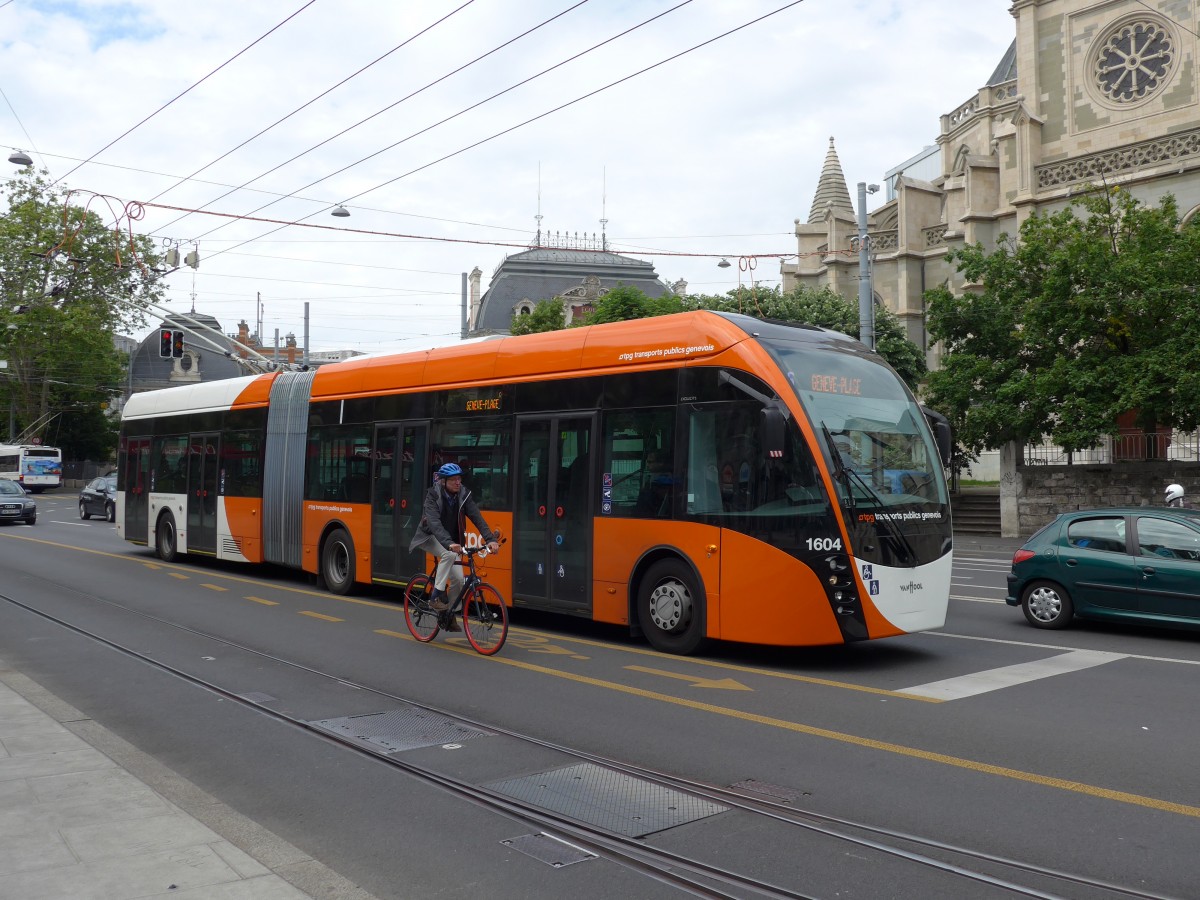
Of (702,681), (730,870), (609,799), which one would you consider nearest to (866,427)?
(702,681)

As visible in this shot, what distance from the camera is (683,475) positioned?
32.4 ft

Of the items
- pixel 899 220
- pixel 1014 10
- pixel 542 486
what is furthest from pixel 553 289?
pixel 542 486

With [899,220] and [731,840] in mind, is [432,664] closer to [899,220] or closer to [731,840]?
[731,840]

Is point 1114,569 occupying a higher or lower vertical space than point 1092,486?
lower

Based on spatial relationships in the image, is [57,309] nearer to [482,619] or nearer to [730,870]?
[482,619]

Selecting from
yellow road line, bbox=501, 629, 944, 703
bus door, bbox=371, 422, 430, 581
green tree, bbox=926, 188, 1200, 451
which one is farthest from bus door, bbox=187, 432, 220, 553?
green tree, bbox=926, 188, 1200, 451

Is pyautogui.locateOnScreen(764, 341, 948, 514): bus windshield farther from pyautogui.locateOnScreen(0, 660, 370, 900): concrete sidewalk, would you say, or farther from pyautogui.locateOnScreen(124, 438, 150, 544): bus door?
pyautogui.locateOnScreen(124, 438, 150, 544): bus door

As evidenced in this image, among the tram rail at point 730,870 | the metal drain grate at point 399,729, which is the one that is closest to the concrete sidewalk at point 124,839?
the tram rail at point 730,870

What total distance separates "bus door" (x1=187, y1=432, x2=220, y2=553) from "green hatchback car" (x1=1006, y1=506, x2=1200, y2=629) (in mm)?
13236

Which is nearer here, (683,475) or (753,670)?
(753,670)

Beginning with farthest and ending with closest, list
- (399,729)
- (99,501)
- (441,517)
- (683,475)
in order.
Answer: (99,501), (441,517), (683,475), (399,729)

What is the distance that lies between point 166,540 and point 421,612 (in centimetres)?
1141

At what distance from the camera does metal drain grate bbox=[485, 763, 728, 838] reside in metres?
5.24

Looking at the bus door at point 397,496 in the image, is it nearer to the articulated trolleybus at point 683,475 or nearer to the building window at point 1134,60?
the articulated trolleybus at point 683,475
